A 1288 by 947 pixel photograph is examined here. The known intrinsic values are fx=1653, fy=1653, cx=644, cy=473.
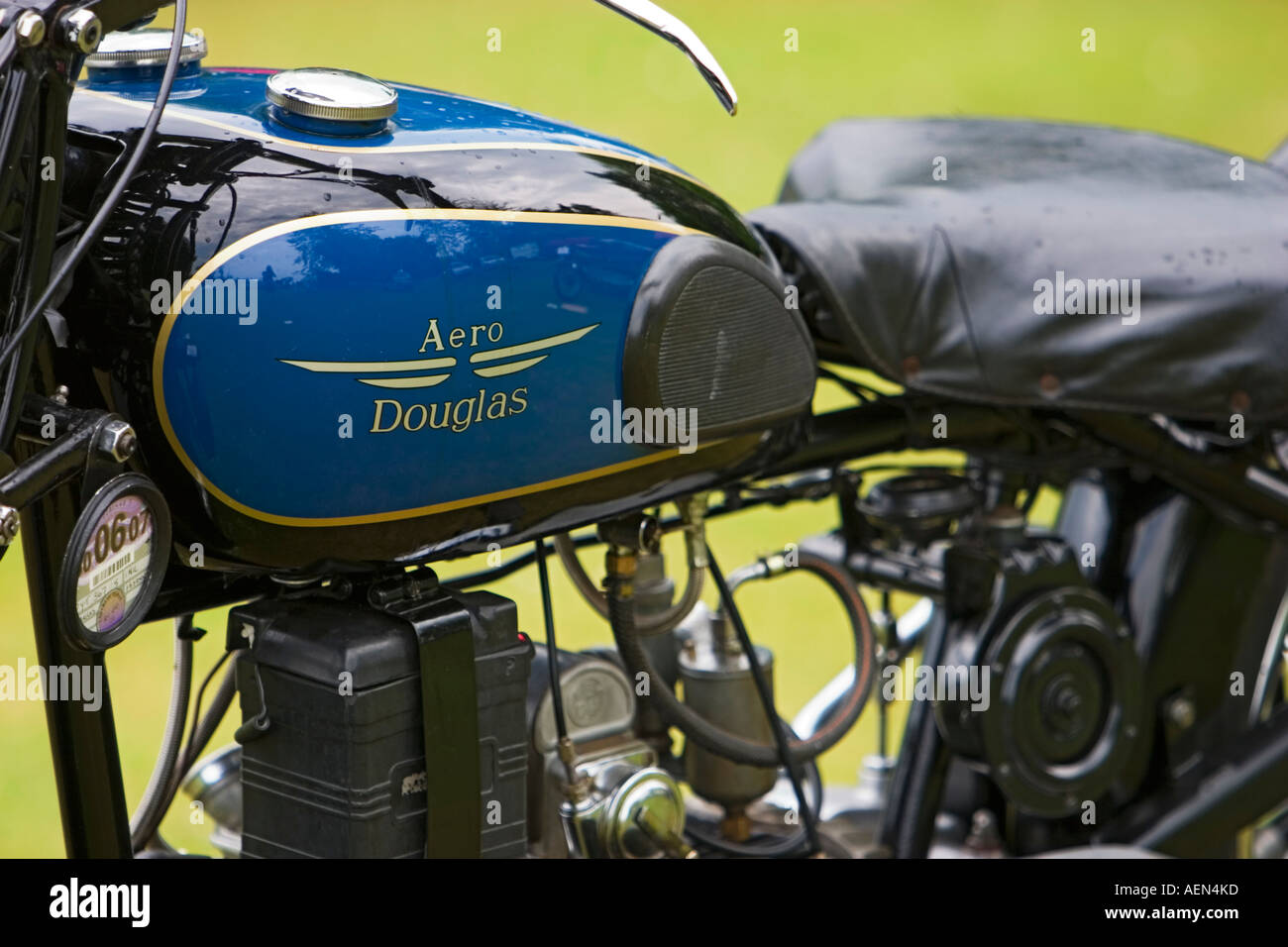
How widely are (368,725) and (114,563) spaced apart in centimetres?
29

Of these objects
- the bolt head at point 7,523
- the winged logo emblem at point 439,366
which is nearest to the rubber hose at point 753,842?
the winged logo emblem at point 439,366

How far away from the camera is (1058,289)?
207cm

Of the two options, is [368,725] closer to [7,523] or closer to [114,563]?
[114,563]

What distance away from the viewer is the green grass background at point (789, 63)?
7160 mm

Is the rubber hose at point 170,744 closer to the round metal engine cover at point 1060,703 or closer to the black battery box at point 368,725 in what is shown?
the black battery box at point 368,725

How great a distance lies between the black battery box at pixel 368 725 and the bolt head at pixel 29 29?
592mm

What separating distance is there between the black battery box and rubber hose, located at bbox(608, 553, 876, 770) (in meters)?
0.22

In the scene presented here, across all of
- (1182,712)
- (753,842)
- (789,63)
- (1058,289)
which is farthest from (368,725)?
(789,63)

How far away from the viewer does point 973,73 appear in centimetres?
899

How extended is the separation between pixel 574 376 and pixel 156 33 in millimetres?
537

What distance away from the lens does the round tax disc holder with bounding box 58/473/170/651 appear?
135 cm

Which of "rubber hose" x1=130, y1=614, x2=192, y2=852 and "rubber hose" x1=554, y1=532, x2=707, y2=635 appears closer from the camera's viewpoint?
"rubber hose" x1=130, y1=614, x2=192, y2=852

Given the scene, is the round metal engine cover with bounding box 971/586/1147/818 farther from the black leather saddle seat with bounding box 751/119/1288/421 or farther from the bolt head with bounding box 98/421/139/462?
the bolt head with bounding box 98/421/139/462

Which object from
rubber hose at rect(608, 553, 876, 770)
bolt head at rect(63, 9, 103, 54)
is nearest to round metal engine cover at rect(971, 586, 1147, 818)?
rubber hose at rect(608, 553, 876, 770)
